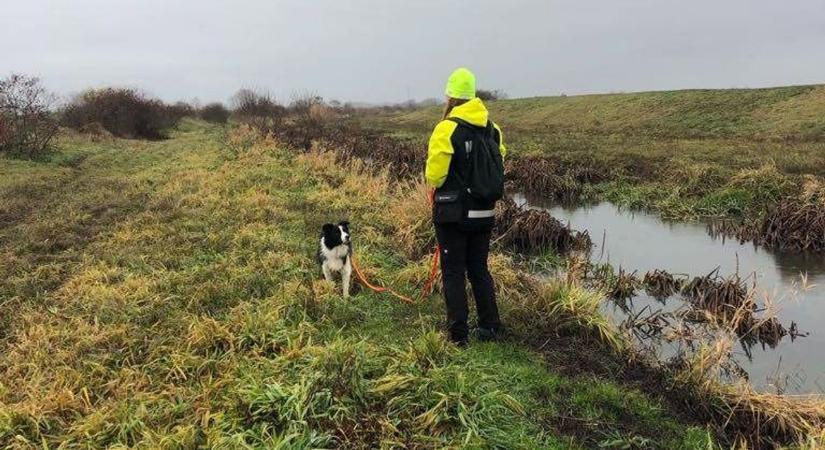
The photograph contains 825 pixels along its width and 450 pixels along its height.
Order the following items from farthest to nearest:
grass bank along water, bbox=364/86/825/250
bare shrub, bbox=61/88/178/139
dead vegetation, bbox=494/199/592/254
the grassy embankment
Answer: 1. bare shrub, bbox=61/88/178/139
2. the grassy embankment
3. grass bank along water, bbox=364/86/825/250
4. dead vegetation, bbox=494/199/592/254

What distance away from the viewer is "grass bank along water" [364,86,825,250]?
10802 mm

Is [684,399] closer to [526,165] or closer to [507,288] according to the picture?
[507,288]

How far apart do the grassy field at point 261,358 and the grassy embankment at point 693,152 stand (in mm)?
6882

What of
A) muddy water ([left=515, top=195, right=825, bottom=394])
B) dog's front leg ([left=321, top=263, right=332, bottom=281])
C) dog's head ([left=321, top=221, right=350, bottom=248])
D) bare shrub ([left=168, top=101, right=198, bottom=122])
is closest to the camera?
muddy water ([left=515, top=195, right=825, bottom=394])

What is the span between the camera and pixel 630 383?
4.63 meters

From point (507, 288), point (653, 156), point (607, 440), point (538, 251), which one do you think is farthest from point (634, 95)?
point (607, 440)

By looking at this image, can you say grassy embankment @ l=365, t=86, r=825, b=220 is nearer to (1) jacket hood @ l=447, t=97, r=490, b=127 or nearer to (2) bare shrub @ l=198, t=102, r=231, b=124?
(1) jacket hood @ l=447, t=97, r=490, b=127

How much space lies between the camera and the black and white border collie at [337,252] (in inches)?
241

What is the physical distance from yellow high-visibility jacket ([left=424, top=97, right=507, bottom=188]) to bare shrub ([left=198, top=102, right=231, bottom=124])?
47643 mm

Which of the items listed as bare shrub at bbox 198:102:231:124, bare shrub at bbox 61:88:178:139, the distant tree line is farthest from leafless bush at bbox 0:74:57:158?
bare shrub at bbox 198:102:231:124

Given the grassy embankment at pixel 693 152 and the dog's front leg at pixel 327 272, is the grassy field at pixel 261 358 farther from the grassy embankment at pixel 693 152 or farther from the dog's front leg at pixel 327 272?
the grassy embankment at pixel 693 152

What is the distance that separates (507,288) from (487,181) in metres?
2.45

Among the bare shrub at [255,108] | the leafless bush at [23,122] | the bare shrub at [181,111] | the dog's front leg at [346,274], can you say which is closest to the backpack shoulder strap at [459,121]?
the dog's front leg at [346,274]

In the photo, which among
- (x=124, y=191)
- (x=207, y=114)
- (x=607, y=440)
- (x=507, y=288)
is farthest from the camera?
(x=207, y=114)
